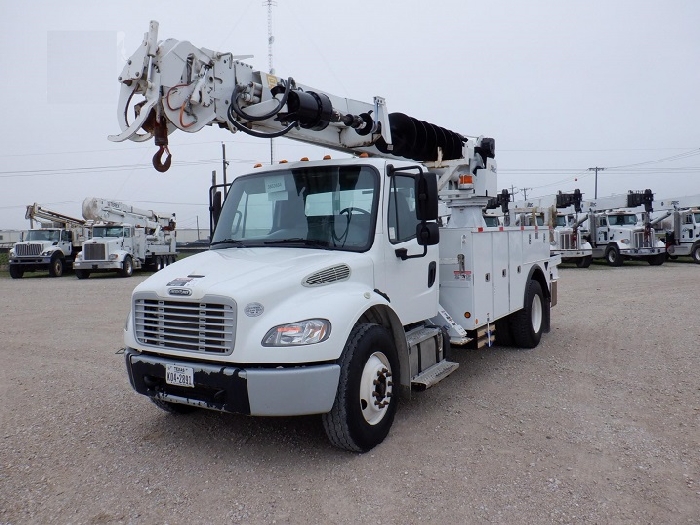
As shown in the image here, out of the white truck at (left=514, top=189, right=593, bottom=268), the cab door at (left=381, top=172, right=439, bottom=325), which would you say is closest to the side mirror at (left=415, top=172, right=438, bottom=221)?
the cab door at (left=381, top=172, right=439, bottom=325)

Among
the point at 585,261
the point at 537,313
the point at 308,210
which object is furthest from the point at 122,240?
the point at 308,210

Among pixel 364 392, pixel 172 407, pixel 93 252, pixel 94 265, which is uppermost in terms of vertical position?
pixel 93 252

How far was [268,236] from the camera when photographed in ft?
16.3

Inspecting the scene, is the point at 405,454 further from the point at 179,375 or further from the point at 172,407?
the point at 172,407

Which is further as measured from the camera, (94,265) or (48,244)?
(48,244)

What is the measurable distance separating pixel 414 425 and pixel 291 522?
179 centimetres

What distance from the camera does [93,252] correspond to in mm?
24328

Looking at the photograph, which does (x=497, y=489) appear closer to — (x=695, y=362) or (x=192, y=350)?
(x=192, y=350)

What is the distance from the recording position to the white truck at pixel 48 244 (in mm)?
25844

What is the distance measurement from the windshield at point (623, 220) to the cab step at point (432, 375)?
22.8 m

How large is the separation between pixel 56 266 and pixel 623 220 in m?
26.9

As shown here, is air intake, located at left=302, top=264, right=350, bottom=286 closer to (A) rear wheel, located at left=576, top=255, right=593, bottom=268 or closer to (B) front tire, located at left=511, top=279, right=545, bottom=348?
(B) front tire, located at left=511, top=279, right=545, bottom=348

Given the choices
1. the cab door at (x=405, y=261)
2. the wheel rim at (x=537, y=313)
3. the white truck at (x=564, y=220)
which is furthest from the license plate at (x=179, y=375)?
the white truck at (x=564, y=220)

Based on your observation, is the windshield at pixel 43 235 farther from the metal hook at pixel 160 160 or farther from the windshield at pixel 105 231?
the metal hook at pixel 160 160
